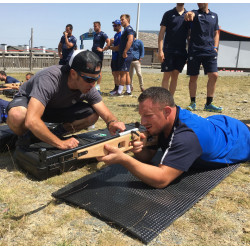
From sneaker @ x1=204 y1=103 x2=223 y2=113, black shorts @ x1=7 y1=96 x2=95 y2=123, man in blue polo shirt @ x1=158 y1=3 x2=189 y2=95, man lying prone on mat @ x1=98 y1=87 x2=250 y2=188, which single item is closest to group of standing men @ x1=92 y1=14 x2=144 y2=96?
man in blue polo shirt @ x1=158 y1=3 x2=189 y2=95

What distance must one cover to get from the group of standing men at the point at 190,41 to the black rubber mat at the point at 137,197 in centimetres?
364

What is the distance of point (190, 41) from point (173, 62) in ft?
2.21

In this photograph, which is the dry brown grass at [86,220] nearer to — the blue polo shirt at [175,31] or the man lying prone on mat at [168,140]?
the man lying prone on mat at [168,140]

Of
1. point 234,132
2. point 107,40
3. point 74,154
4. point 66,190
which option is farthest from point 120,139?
point 107,40

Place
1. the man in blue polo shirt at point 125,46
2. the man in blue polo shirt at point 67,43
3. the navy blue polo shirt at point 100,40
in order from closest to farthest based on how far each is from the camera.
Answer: the man in blue polo shirt at point 125,46 → the navy blue polo shirt at point 100,40 → the man in blue polo shirt at point 67,43

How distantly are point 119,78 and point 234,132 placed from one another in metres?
6.01

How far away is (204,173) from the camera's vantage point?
293cm

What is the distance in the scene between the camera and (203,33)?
5.94 m

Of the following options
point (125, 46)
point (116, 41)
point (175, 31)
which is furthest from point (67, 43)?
point (175, 31)

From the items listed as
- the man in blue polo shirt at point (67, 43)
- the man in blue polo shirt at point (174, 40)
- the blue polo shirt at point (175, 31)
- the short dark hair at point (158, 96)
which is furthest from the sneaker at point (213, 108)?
the man in blue polo shirt at point (67, 43)

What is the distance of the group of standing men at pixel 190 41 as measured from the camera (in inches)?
234

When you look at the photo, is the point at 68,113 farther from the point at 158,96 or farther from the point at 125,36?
the point at 125,36

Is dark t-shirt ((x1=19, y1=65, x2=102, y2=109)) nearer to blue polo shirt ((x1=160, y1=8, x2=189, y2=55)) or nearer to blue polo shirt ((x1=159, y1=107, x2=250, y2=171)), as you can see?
blue polo shirt ((x1=159, y1=107, x2=250, y2=171))
